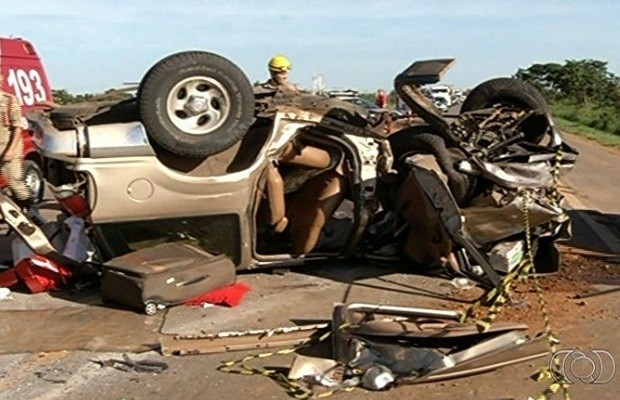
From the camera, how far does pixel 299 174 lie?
6988 mm

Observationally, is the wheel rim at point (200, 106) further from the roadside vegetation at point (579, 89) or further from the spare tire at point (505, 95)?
the roadside vegetation at point (579, 89)

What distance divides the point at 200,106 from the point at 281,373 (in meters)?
2.40

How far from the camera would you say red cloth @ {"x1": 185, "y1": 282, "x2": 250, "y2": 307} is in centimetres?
614

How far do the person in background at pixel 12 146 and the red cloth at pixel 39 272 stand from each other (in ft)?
3.10

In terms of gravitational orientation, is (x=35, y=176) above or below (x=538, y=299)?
below

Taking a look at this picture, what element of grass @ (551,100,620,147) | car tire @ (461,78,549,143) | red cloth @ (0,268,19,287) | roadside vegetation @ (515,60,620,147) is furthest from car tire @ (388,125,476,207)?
roadside vegetation @ (515,60,620,147)

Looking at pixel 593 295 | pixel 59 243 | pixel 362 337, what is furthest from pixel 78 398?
pixel 593 295

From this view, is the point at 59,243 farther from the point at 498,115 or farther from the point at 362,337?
the point at 498,115

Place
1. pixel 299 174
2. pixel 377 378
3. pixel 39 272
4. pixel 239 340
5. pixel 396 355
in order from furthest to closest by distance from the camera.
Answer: pixel 299 174, pixel 39 272, pixel 239 340, pixel 396 355, pixel 377 378

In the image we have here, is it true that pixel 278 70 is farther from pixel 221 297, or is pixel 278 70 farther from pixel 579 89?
pixel 579 89

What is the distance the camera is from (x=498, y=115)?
23.7 feet

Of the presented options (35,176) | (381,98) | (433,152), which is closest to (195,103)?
(433,152)

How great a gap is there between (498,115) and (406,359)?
318 cm

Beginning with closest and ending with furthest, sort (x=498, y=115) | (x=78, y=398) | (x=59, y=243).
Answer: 1. (x=78, y=398)
2. (x=59, y=243)
3. (x=498, y=115)
